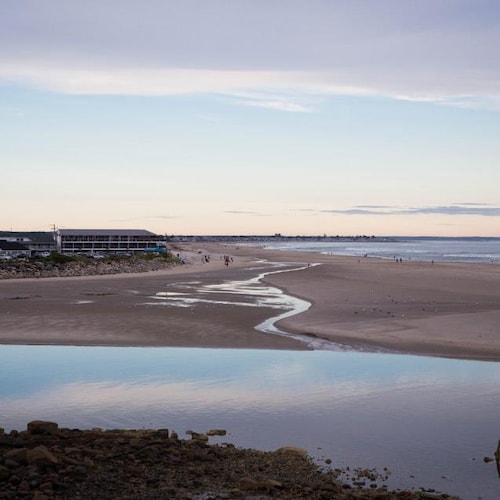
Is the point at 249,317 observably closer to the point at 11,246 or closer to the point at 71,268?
the point at 71,268

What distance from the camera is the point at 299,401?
585 inches

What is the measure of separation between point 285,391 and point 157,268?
187 feet

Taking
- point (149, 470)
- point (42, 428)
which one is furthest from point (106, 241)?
point (149, 470)

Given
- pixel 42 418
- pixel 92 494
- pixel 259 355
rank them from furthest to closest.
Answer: pixel 259 355, pixel 42 418, pixel 92 494

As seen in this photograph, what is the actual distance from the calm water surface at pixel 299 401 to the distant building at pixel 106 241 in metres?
95.6

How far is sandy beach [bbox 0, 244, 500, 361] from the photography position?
2250cm

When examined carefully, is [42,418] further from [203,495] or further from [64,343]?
[64,343]

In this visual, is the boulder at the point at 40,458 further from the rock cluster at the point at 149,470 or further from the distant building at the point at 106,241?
the distant building at the point at 106,241

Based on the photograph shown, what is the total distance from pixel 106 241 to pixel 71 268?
55.7 m

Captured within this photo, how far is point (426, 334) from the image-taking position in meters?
23.4

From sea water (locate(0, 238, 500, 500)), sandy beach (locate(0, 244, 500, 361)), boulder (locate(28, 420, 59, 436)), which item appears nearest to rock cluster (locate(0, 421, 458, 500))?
boulder (locate(28, 420, 59, 436))

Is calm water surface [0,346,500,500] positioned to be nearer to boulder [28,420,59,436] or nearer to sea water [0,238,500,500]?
sea water [0,238,500,500]

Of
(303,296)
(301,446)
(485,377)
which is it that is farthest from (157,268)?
(301,446)

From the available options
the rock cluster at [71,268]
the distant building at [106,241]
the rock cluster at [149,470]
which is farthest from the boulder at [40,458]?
the distant building at [106,241]
